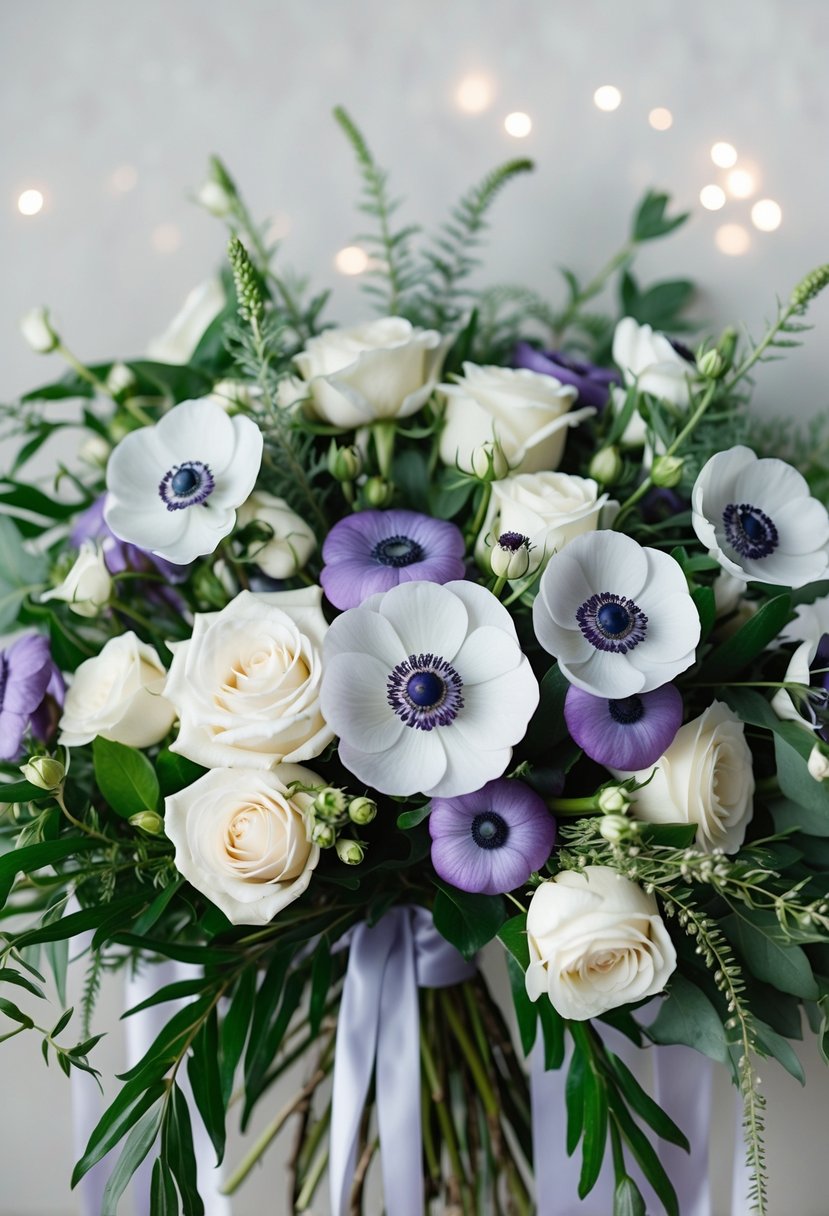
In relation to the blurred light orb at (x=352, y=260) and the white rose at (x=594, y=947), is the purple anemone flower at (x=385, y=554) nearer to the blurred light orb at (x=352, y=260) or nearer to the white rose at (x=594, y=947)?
the white rose at (x=594, y=947)

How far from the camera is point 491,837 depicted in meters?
0.62

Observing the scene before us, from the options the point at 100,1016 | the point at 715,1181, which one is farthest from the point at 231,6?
the point at 715,1181

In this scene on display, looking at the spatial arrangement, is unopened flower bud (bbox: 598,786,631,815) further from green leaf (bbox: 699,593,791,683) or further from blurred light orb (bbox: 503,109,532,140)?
blurred light orb (bbox: 503,109,532,140)

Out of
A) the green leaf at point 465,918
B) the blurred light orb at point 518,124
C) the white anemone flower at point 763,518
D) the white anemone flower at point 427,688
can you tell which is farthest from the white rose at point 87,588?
the blurred light orb at point 518,124

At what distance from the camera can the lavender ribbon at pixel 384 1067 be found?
30.2 inches

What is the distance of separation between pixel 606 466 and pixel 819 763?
29 cm

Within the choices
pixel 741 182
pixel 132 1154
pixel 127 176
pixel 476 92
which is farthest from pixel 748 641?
pixel 127 176

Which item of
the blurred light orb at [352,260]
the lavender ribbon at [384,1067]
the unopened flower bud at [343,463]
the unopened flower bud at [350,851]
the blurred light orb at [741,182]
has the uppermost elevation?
the blurred light orb at [741,182]

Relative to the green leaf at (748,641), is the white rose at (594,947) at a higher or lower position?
lower

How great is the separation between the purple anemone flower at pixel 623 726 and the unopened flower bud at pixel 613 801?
0.04 metres

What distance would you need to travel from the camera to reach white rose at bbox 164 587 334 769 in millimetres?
616

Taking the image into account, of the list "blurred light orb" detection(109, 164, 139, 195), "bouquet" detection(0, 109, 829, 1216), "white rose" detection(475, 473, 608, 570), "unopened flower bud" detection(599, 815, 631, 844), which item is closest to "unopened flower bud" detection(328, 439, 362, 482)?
"bouquet" detection(0, 109, 829, 1216)

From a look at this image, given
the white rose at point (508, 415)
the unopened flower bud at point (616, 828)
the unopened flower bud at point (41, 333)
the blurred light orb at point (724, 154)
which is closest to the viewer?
the unopened flower bud at point (616, 828)

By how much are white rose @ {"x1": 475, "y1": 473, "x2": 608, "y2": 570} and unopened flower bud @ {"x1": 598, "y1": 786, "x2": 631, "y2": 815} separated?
0.16 metres
